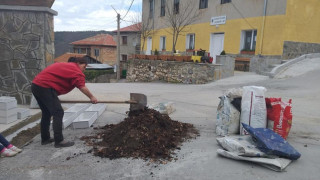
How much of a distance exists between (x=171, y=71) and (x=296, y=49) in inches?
261

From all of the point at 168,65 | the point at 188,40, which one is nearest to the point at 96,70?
the point at 188,40

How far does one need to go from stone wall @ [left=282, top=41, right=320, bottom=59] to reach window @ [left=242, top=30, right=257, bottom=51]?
6.44 ft

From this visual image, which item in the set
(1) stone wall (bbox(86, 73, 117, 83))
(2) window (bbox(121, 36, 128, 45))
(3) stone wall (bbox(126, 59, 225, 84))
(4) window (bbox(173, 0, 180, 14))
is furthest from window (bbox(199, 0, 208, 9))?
(2) window (bbox(121, 36, 128, 45))

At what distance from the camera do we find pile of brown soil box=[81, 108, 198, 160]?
140 inches

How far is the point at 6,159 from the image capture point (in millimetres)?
3498

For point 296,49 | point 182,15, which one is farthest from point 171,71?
point 182,15

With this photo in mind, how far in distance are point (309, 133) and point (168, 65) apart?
10.6 meters

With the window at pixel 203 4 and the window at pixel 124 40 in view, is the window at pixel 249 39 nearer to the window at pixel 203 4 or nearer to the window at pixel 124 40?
the window at pixel 203 4

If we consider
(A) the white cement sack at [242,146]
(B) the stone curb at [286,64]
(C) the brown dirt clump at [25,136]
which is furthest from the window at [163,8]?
(A) the white cement sack at [242,146]

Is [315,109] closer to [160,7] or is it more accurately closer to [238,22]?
[238,22]

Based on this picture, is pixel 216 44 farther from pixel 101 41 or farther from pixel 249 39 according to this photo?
pixel 101 41

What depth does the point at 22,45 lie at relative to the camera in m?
5.99

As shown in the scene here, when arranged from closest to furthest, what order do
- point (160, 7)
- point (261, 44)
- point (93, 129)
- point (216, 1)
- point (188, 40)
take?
point (93, 129)
point (261, 44)
point (216, 1)
point (188, 40)
point (160, 7)

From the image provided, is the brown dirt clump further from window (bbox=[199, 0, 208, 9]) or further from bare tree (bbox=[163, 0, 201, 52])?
window (bbox=[199, 0, 208, 9])
